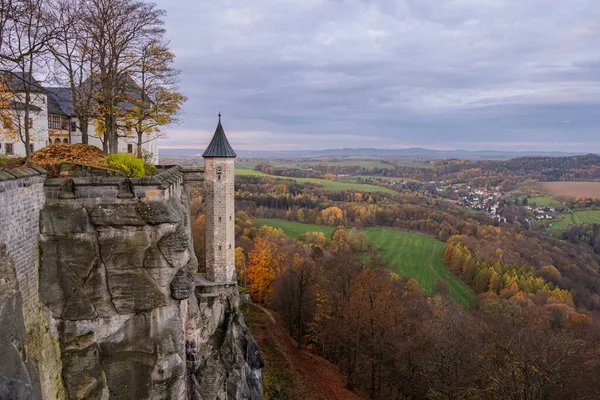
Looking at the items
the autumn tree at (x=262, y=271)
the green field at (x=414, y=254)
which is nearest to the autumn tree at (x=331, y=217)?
the green field at (x=414, y=254)

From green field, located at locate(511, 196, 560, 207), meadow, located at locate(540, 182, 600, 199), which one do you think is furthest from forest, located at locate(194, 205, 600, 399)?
meadow, located at locate(540, 182, 600, 199)

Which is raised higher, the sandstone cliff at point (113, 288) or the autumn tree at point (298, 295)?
the sandstone cliff at point (113, 288)

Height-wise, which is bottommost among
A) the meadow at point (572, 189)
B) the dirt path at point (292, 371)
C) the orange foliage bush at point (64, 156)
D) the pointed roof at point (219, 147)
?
the dirt path at point (292, 371)

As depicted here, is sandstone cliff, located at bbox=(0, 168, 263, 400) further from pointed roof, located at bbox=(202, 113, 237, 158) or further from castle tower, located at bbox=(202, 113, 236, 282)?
pointed roof, located at bbox=(202, 113, 237, 158)

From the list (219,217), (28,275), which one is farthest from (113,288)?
(219,217)

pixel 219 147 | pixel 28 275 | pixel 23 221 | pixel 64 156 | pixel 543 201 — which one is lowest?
pixel 543 201

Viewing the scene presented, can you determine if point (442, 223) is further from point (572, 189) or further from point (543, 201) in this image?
point (572, 189)

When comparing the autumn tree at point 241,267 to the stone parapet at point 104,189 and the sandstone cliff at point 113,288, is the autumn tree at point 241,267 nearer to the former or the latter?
the sandstone cliff at point 113,288
